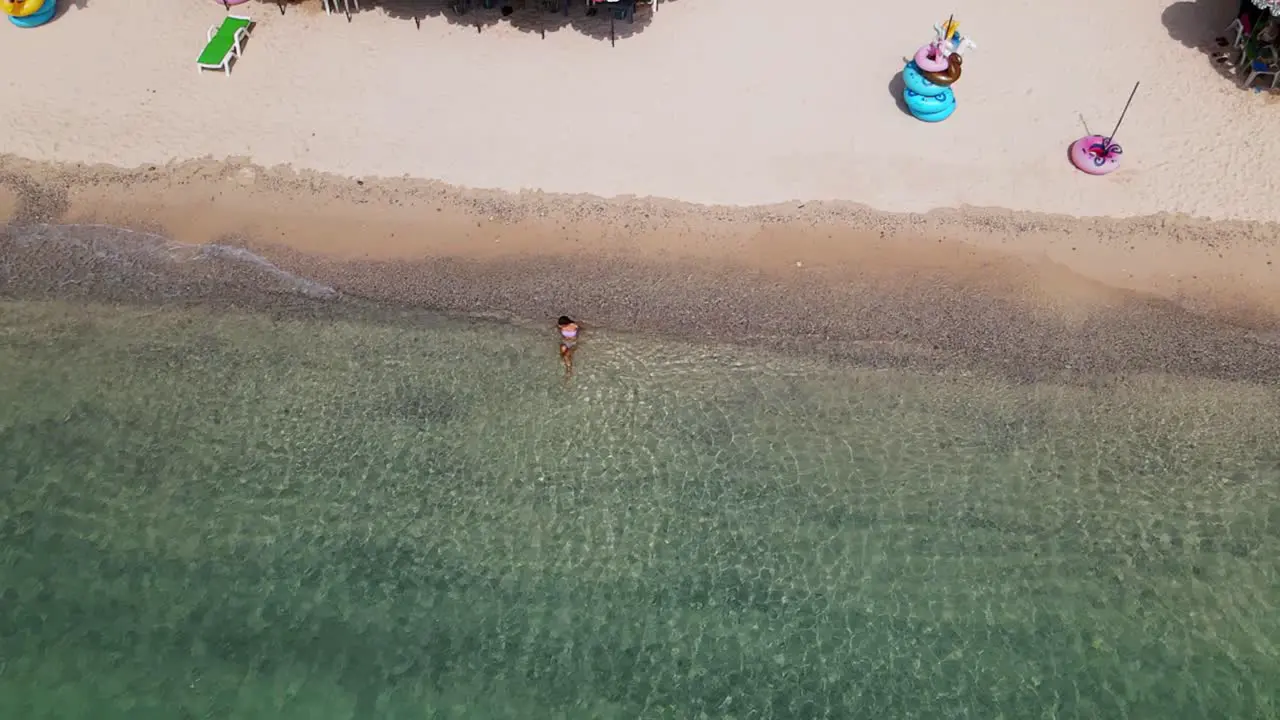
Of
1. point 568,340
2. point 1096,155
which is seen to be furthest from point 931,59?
point 568,340

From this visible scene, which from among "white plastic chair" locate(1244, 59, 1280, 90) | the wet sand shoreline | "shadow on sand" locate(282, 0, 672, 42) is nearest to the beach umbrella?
"white plastic chair" locate(1244, 59, 1280, 90)

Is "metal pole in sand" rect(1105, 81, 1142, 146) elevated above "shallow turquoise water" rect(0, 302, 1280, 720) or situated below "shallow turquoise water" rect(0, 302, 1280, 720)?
above

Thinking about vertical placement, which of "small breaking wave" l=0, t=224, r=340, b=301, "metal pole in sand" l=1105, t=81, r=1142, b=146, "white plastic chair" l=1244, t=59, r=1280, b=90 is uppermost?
"white plastic chair" l=1244, t=59, r=1280, b=90

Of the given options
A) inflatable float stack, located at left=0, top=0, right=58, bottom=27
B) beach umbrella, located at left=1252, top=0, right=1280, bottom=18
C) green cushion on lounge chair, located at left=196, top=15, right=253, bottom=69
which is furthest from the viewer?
inflatable float stack, located at left=0, top=0, right=58, bottom=27

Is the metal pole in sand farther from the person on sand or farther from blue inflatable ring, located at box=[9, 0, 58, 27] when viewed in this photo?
blue inflatable ring, located at box=[9, 0, 58, 27]

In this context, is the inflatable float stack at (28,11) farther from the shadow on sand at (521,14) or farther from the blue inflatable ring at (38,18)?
the shadow on sand at (521,14)

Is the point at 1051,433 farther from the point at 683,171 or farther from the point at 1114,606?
the point at 683,171

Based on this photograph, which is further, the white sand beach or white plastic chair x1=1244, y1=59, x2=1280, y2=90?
white plastic chair x1=1244, y1=59, x2=1280, y2=90

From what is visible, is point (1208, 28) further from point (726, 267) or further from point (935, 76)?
point (726, 267)
